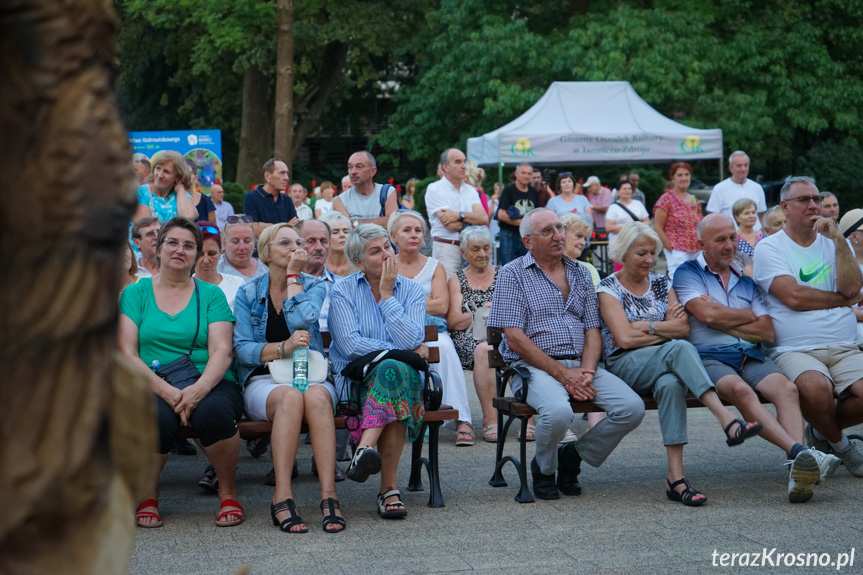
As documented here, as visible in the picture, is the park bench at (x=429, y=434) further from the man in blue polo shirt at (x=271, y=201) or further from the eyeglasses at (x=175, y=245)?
the man in blue polo shirt at (x=271, y=201)

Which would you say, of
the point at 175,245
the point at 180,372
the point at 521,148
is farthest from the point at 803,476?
the point at 521,148

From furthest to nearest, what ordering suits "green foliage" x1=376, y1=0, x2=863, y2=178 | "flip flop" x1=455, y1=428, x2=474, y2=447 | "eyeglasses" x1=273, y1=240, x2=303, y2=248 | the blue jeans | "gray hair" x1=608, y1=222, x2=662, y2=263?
"green foliage" x1=376, y1=0, x2=863, y2=178 < the blue jeans < "flip flop" x1=455, y1=428, x2=474, y2=447 < "gray hair" x1=608, y1=222, x2=662, y2=263 < "eyeglasses" x1=273, y1=240, x2=303, y2=248

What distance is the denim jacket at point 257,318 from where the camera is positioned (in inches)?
223

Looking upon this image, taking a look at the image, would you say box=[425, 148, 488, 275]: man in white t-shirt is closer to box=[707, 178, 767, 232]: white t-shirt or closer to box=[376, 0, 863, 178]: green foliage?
box=[707, 178, 767, 232]: white t-shirt

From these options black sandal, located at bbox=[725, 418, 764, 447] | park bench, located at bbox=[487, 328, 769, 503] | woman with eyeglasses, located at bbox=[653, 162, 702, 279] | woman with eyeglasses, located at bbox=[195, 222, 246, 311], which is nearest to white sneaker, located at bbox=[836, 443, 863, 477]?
park bench, located at bbox=[487, 328, 769, 503]

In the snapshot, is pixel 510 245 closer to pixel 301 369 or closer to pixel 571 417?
pixel 571 417

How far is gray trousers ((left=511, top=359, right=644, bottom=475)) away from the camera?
5652 millimetres

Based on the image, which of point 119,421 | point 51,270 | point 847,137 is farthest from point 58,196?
point 847,137

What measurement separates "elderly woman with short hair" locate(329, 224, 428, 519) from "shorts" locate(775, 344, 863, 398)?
2.21 m

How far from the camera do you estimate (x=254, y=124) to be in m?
27.5

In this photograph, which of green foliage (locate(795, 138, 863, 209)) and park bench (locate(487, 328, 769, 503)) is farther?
green foliage (locate(795, 138, 863, 209))

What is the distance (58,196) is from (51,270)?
7 centimetres

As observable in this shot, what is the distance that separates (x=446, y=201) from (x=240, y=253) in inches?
136

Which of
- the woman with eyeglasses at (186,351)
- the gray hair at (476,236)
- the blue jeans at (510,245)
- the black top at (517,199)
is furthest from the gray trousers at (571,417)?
the black top at (517,199)
